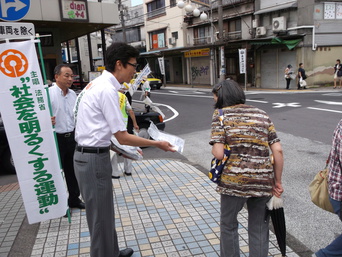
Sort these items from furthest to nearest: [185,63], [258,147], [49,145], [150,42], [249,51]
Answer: [150,42] < [185,63] < [249,51] < [49,145] < [258,147]

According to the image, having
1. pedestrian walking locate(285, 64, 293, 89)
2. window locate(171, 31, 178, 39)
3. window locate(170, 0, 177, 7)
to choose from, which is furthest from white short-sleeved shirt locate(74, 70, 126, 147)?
window locate(170, 0, 177, 7)

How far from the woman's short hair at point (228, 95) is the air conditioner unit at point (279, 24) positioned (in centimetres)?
1997

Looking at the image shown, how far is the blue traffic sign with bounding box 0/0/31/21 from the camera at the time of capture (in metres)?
3.63

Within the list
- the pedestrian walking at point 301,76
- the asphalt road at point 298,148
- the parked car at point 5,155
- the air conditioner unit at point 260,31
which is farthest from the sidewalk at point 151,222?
the air conditioner unit at point 260,31

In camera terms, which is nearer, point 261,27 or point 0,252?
point 0,252

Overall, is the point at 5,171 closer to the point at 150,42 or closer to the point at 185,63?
the point at 185,63

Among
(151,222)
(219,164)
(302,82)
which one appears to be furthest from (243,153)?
(302,82)

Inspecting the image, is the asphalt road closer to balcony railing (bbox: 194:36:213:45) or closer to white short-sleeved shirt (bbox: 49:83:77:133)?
white short-sleeved shirt (bbox: 49:83:77:133)

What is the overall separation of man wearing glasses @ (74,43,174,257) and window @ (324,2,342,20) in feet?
69.2

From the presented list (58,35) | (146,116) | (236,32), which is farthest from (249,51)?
(146,116)

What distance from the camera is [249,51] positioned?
78.3ft

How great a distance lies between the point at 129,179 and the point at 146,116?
2.78 metres

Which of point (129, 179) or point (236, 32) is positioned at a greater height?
point (236, 32)

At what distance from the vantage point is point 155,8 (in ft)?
112
